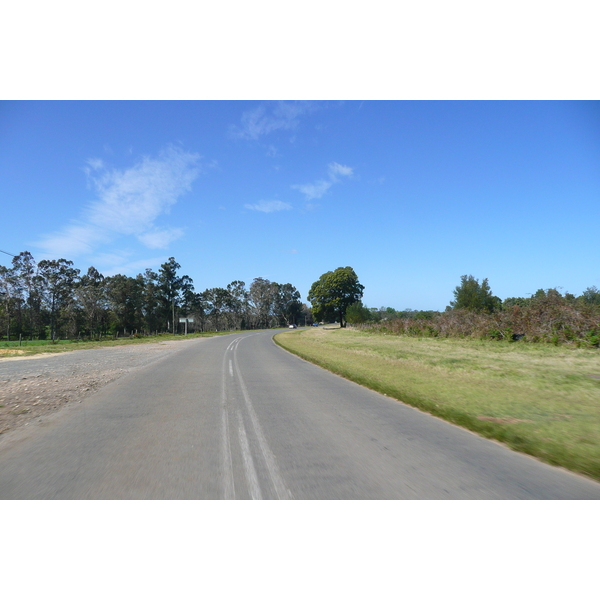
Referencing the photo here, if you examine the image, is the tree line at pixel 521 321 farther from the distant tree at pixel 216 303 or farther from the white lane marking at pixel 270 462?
the distant tree at pixel 216 303

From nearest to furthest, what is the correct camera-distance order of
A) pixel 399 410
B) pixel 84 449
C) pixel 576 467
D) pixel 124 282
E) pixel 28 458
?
pixel 576 467, pixel 28 458, pixel 84 449, pixel 399 410, pixel 124 282

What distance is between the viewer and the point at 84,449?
538cm

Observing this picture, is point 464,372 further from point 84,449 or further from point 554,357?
point 84,449

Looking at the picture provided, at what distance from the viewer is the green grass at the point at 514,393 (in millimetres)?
5434

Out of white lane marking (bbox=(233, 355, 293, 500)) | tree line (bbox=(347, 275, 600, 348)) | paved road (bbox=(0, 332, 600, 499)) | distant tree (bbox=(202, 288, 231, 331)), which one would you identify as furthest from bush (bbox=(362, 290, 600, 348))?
distant tree (bbox=(202, 288, 231, 331))

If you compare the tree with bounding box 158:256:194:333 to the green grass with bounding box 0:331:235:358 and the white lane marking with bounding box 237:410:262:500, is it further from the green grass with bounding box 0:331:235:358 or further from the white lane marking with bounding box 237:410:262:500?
the white lane marking with bounding box 237:410:262:500

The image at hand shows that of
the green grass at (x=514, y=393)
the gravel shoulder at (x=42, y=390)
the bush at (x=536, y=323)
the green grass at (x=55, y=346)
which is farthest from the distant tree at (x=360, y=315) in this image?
the gravel shoulder at (x=42, y=390)

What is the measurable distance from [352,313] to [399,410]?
1921 inches

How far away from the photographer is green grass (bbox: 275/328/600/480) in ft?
17.8

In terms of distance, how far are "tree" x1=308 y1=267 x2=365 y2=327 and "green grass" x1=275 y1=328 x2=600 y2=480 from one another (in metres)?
59.4

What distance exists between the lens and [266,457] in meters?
5.06

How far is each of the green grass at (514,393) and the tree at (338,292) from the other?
59.4 m

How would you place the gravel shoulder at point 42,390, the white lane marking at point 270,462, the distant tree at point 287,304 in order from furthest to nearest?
the distant tree at point 287,304
the gravel shoulder at point 42,390
the white lane marking at point 270,462

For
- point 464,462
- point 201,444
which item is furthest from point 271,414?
point 464,462
